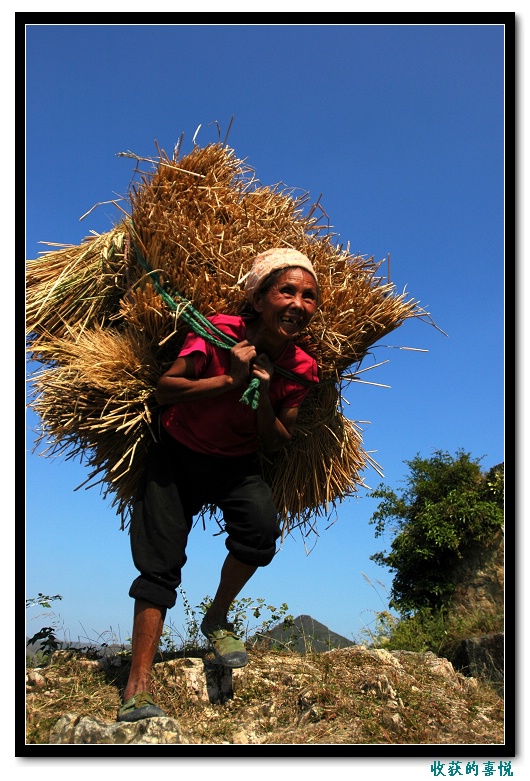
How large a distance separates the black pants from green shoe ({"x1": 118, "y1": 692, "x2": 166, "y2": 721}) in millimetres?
394

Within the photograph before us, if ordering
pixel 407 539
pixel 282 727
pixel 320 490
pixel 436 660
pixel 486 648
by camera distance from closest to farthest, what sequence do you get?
pixel 282 727 < pixel 320 490 < pixel 436 660 < pixel 486 648 < pixel 407 539

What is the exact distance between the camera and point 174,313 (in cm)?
325

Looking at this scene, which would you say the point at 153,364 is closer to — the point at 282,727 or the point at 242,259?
the point at 242,259

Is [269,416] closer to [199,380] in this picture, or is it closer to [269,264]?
[199,380]

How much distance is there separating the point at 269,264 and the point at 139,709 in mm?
1985

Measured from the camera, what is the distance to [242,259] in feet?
11.3

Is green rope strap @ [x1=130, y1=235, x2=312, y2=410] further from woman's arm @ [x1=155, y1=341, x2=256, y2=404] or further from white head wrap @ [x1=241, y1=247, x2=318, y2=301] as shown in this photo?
white head wrap @ [x1=241, y1=247, x2=318, y2=301]

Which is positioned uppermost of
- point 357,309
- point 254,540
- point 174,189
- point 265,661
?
point 174,189

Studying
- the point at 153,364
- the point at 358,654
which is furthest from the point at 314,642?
the point at 153,364

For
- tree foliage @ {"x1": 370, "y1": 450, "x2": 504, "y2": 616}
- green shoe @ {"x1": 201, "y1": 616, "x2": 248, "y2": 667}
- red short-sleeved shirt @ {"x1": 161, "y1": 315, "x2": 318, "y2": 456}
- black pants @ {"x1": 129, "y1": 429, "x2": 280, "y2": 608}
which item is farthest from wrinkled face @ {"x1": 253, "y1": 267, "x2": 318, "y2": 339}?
tree foliage @ {"x1": 370, "y1": 450, "x2": 504, "y2": 616}

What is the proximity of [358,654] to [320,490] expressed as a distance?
979mm

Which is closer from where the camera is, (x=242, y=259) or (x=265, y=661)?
(x=242, y=259)

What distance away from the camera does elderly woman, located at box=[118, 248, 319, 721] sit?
3104 millimetres

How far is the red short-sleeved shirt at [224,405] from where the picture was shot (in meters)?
3.19
